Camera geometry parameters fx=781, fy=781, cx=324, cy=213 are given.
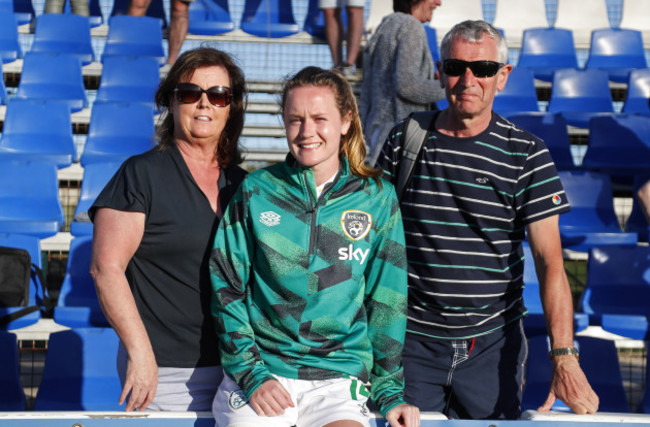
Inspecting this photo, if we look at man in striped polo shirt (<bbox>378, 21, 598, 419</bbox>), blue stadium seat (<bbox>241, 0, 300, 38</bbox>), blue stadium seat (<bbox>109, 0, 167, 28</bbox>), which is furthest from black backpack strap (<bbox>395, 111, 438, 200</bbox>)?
blue stadium seat (<bbox>109, 0, 167, 28</bbox>)

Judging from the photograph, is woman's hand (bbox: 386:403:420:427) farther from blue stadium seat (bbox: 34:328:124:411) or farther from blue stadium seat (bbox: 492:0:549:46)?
blue stadium seat (bbox: 492:0:549:46)

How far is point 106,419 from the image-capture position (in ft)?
5.47

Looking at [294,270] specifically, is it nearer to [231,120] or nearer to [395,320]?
[395,320]

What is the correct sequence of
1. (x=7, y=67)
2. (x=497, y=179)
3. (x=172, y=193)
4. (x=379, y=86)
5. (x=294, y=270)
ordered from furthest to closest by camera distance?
(x=7, y=67) → (x=379, y=86) → (x=497, y=179) → (x=172, y=193) → (x=294, y=270)

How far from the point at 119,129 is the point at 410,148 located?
11.6 ft

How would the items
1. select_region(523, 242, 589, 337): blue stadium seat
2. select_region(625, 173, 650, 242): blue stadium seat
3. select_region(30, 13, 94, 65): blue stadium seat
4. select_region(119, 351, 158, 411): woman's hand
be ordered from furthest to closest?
select_region(30, 13, 94, 65): blue stadium seat
select_region(625, 173, 650, 242): blue stadium seat
select_region(523, 242, 589, 337): blue stadium seat
select_region(119, 351, 158, 411): woman's hand

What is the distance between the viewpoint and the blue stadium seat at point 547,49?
736cm

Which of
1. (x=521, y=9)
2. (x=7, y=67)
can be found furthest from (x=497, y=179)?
(x=521, y=9)

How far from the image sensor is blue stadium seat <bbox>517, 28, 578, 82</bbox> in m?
7.36

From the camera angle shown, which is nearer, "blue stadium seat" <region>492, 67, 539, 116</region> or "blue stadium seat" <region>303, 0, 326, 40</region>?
"blue stadium seat" <region>492, 67, 539, 116</region>

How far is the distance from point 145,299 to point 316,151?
0.58m

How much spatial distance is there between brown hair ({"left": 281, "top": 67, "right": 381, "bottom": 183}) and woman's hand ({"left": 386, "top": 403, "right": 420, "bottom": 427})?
1.87 ft

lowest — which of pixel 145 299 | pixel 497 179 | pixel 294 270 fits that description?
pixel 145 299

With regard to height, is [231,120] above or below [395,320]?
above
